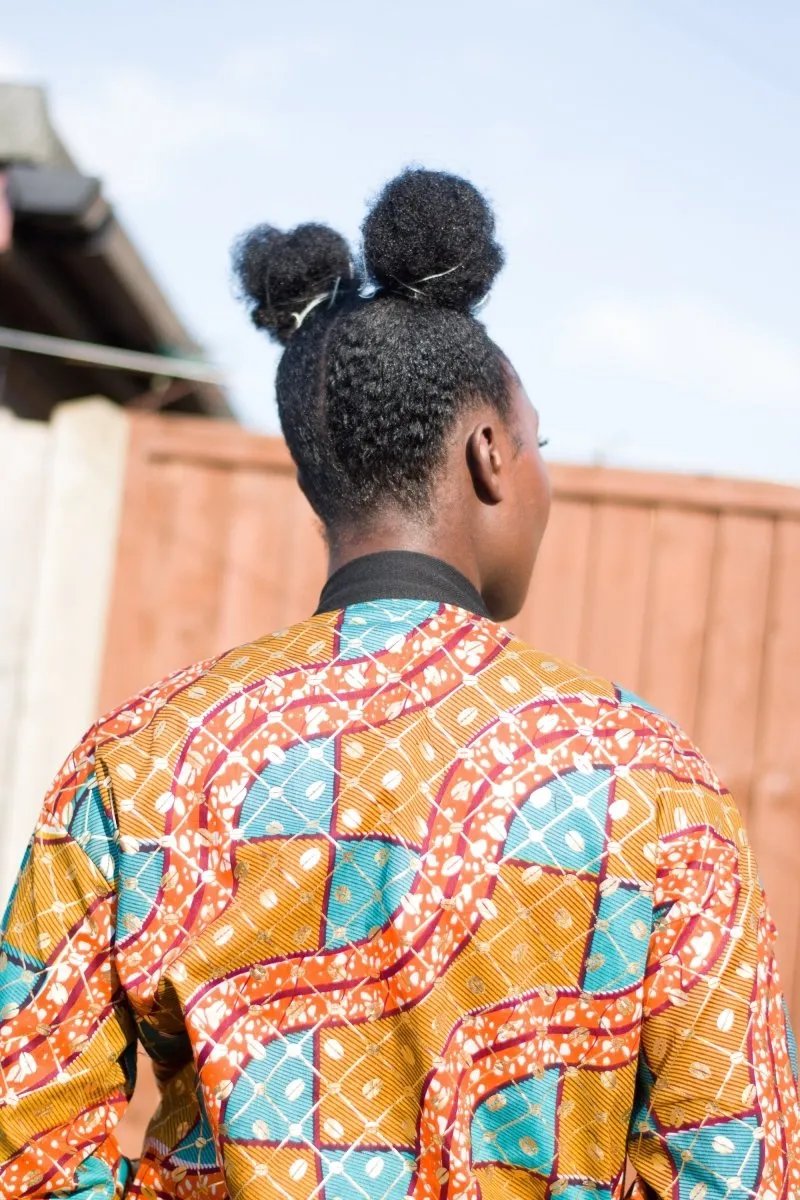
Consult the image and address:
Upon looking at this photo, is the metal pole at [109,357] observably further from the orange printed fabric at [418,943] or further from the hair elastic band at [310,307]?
the orange printed fabric at [418,943]

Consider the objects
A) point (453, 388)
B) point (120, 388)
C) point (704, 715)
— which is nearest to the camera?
point (453, 388)

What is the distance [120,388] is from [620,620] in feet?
6.05

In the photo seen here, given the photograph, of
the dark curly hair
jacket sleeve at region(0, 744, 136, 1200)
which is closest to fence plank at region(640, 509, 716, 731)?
the dark curly hair

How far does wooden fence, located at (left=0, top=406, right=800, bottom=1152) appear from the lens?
3.84 meters


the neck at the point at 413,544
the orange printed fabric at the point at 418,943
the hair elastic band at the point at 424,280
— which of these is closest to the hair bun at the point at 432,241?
the hair elastic band at the point at 424,280

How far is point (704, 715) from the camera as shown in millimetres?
3871

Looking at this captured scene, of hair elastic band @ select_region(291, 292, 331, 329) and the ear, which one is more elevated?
hair elastic band @ select_region(291, 292, 331, 329)

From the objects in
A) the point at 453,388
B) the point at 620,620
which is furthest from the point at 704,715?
the point at 453,388

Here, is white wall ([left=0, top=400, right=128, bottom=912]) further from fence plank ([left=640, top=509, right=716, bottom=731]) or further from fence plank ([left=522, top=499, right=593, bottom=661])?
fence plank ([left=640, top=509, right=716, bottom=731])

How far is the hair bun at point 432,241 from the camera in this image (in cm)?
131

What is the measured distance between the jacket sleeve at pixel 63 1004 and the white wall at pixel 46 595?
282cm

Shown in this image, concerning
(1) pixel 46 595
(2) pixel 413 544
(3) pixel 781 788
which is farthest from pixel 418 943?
(1) pixel 46 595

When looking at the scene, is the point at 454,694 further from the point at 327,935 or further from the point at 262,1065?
the point at 262,1065

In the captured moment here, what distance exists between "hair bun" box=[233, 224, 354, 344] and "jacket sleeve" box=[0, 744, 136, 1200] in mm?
662
